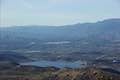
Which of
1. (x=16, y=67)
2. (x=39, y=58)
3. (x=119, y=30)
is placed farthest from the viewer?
(x=119, y=30)

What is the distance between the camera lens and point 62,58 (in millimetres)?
42938

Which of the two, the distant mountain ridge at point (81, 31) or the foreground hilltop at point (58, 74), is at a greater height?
the foreground hilltop at point (58, 74)

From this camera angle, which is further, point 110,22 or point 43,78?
point 110,22

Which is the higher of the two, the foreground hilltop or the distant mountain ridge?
the foreground hilltop

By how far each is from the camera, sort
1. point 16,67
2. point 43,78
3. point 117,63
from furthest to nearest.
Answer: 1. point 117,63
2. point 16,67
3. point 43,78

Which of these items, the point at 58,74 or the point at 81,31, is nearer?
the point at 58,74

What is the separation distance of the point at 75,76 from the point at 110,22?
93791 mm

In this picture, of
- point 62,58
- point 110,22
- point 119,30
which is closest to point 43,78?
point 62,58

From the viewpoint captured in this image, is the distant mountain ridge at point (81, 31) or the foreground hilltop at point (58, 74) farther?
the distant mountain ridge at point (81, 31)

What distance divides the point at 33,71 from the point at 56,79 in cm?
621

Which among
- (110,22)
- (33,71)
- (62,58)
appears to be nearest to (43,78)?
(33,71)

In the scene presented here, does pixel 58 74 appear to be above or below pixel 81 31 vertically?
above

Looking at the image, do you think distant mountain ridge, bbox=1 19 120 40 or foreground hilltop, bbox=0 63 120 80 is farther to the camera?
distant mountain ridge, bbox=1 19 120 40

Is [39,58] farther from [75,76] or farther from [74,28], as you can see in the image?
[74,28]
